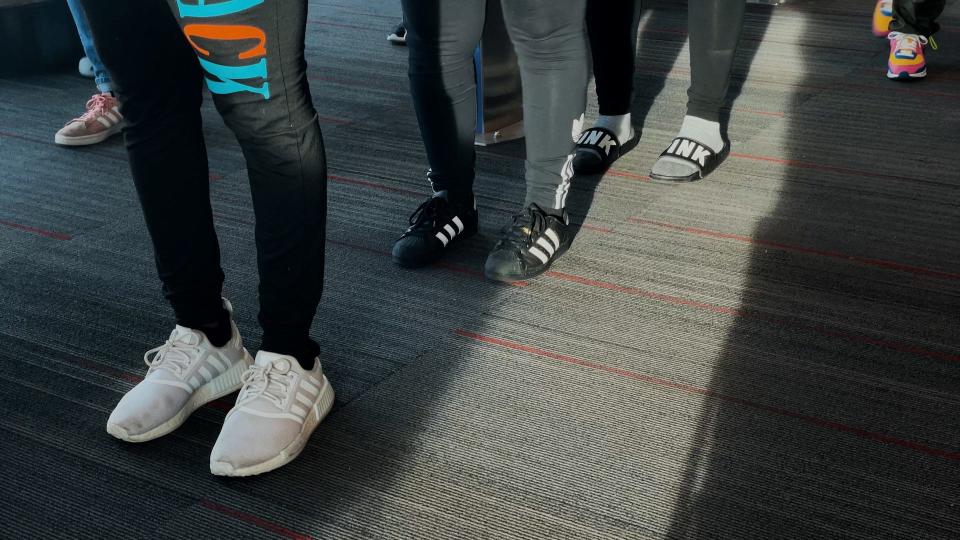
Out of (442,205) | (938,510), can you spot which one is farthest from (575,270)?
(938,510)

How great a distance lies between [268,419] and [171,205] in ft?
0.92

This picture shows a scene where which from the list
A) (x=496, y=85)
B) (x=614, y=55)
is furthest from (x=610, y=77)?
(x=496, y=85)

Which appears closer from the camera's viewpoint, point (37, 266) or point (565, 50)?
point (565, 50)

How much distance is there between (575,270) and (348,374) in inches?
18.4

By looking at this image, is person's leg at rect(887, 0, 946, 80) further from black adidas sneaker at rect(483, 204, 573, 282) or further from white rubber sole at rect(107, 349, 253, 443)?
white rubber sole at rect(107, 349, 253, 443)

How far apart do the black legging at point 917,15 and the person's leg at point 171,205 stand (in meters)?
2.11

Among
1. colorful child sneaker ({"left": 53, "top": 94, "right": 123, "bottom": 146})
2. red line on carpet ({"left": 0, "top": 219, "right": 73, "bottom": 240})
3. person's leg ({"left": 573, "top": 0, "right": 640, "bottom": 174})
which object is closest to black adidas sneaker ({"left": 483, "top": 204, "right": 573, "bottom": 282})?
person's leg ({"left": 573, "top": 0, "right": 640, "bottom": 174})

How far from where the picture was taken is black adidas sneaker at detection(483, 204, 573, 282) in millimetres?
1511

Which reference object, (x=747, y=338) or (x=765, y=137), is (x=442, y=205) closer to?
(x=747, y=338)

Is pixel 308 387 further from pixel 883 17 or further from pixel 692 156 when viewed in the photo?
pixel 883 17

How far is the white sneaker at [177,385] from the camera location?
1.14 meters

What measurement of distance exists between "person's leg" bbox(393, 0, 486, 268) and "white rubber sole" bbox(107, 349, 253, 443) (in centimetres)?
44

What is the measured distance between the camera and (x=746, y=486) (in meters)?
1.06

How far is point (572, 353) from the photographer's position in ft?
4.34
